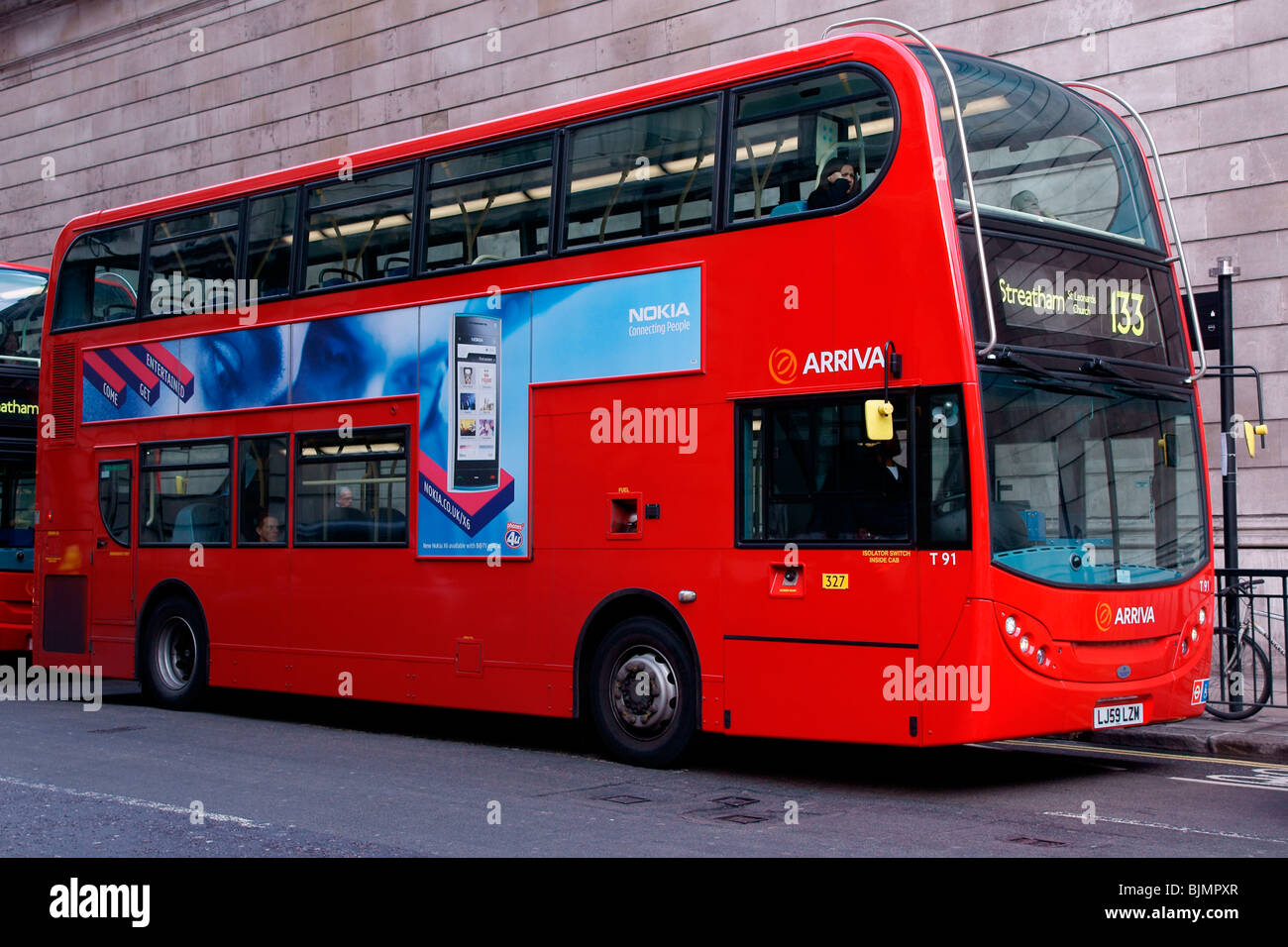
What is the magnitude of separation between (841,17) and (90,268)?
30.6ft

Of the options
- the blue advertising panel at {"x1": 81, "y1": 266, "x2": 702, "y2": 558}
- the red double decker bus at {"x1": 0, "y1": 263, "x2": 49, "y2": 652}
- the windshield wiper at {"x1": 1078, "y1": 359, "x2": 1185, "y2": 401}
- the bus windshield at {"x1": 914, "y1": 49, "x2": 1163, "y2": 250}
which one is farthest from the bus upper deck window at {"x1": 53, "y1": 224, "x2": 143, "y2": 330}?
the windshield wiper at {"x1": 1078, "y1": 359, "x2": 1185, "y2": 401}

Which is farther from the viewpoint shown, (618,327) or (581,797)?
(618,327)

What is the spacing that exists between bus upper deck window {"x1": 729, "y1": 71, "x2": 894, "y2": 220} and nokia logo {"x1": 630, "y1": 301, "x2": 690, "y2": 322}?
0.72 meters

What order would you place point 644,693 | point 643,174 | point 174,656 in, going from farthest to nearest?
point 174,656, point 643,174, point 644,693

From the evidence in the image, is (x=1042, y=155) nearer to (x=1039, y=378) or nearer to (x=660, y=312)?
(x=1039, y=378)

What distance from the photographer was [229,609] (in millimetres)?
13195

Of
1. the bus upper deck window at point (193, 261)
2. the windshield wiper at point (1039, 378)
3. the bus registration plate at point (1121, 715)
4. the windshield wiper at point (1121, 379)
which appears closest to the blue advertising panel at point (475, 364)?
the bus upper deck window at point (193, 261)

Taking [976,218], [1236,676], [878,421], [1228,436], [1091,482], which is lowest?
[1236,676]

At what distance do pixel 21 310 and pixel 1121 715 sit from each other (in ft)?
46.3

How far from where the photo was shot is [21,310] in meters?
18.0

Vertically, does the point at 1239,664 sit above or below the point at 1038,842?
above

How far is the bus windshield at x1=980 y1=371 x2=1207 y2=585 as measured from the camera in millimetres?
8453

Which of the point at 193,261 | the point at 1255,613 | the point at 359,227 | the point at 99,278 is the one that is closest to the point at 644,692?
the point at 359,227

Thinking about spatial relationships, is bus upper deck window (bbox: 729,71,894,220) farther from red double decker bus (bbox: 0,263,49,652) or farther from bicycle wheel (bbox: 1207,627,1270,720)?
red double decker bus (bbox: 0,263,49,652)
